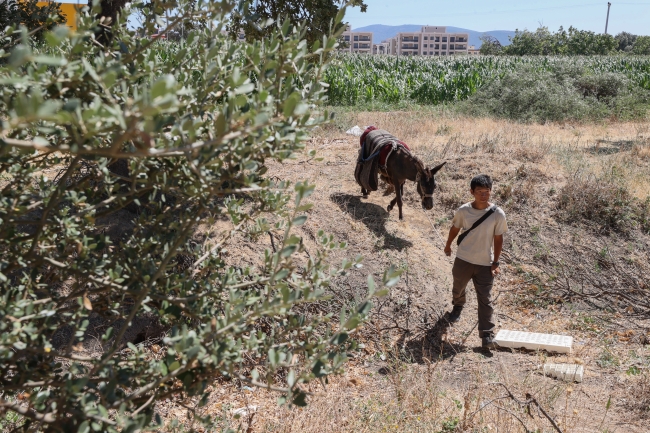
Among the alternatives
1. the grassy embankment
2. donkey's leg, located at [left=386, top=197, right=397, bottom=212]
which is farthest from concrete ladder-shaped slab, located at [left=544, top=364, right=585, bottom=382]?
donkey's leg, located at [left=386, top=197, right=397, bottom=212]

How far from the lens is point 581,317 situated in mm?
7504

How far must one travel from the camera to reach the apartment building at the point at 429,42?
178625 millimetres

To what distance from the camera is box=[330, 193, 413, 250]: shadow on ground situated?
861 cm

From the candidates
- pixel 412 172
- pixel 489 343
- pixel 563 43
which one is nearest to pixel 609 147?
pixel 412 172

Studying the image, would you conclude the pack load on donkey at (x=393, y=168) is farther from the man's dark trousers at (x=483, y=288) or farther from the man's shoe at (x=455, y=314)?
the man's dark trousers at (x=483, y=288)

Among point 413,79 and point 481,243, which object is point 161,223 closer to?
point 481,243

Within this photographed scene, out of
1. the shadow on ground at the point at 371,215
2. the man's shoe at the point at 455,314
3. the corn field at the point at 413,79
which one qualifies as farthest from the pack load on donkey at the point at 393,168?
the corn field at the point at 413,79

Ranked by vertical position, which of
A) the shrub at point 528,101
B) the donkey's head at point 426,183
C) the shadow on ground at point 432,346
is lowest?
the shadow on ground at point 432,346

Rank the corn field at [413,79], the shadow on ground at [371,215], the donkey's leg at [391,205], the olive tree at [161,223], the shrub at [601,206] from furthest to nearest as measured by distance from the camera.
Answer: the corn field at [413,79] < the shrub at [601,206] < the donkey's leg at [391,205] < the shadow on ground at [371,215] < the olive tree at [161,223]

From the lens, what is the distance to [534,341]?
629cm

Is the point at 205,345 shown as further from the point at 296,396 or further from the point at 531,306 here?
the point at 531,306

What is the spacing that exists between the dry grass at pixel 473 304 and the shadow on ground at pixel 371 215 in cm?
3

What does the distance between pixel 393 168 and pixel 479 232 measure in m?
2.91

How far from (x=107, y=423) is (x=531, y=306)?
6952 millimetres
